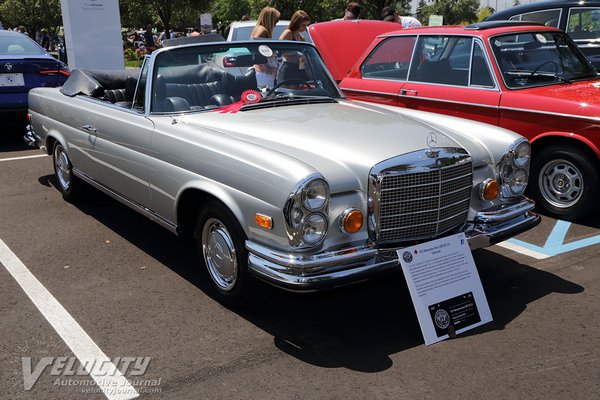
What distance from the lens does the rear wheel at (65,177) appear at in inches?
239

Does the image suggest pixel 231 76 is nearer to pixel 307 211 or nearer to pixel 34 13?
pixel 307 211

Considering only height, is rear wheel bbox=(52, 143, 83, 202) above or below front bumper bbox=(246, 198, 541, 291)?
below

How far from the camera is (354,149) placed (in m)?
3.62

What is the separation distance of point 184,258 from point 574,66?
4.34m

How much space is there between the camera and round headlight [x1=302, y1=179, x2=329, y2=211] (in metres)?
3.25

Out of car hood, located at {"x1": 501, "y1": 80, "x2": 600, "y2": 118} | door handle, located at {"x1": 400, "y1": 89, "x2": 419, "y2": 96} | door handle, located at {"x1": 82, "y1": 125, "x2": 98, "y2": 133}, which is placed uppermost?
car hood, located at {"x1": 501, "y1": 80, "x2": 600, "y2": 118}

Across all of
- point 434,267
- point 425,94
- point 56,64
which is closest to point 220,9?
point 56,64

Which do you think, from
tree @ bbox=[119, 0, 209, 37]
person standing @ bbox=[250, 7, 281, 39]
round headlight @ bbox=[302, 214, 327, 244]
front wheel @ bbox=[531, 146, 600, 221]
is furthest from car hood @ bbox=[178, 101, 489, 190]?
tree @ bbox=[119, 0, 209, 37]

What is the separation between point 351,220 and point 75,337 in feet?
5.82

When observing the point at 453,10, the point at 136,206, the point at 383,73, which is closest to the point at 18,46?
the point at 383,73

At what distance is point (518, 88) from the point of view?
5863 mm

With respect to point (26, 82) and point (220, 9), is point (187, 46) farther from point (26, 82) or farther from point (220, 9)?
point (220, 9)

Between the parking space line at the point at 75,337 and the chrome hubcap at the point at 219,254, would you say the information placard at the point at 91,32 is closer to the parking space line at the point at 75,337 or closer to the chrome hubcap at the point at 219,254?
the parking space line at the point at 75,337

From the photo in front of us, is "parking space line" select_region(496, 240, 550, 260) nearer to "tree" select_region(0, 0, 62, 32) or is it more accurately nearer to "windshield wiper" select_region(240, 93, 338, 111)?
"windshield wiper" select_region(240, 93, 338, 111)
